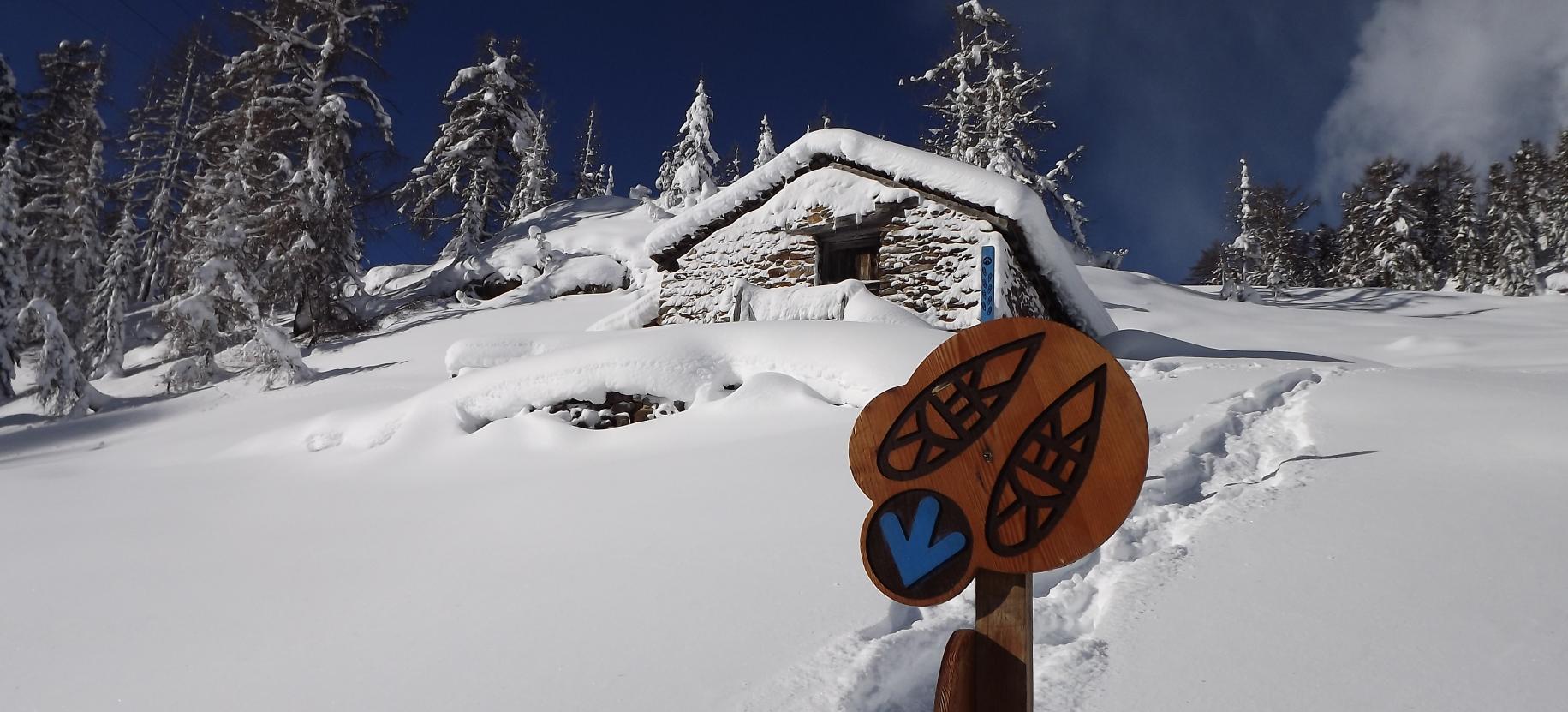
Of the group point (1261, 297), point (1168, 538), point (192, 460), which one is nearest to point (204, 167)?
point (192, 460)

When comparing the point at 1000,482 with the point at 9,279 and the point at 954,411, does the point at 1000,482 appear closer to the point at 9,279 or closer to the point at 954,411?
the point at 954,411

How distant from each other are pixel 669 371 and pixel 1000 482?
486 centimetres

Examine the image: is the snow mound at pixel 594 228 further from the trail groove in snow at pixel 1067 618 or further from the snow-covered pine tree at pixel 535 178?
the trail groove in snow at pixel 1067 618

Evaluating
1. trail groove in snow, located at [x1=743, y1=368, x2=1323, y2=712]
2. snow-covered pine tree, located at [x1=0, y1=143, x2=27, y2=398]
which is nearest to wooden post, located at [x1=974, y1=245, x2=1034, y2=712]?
trail groove in snow, located at [x1=743, y1=368, x2=1323, y2=712]

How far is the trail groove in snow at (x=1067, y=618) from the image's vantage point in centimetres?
199

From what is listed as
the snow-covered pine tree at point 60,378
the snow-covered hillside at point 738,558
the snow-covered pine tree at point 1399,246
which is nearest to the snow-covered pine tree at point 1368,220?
the snow-covered pine tree at point 1399,246

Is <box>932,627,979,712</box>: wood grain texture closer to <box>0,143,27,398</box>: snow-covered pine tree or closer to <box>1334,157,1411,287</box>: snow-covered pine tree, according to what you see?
<box>0,143,27,398</box>: snow-covered pine tree

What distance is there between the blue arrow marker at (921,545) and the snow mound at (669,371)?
3986mm

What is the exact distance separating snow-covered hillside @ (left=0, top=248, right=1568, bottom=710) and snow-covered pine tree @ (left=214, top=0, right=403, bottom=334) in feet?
39.1

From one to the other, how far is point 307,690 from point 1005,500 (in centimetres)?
245

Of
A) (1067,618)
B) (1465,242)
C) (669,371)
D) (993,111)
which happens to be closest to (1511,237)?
(1465,242)

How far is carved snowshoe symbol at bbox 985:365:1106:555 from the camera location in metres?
1.40

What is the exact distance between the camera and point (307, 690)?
231 cm

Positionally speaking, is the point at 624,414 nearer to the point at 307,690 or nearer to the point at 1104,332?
the point at 307,690
